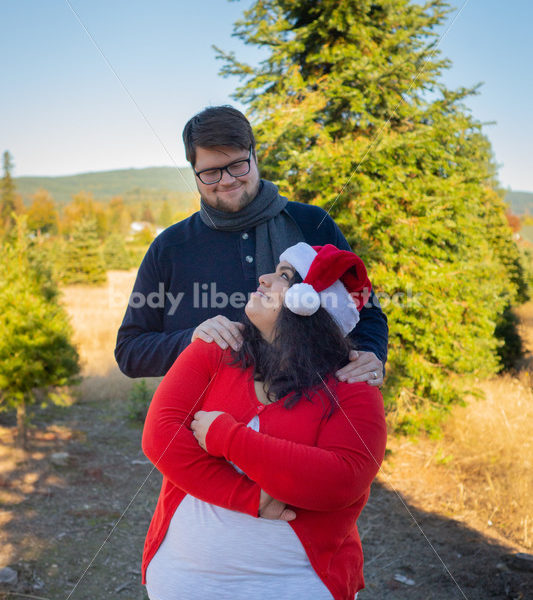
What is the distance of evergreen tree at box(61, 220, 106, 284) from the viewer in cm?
2550

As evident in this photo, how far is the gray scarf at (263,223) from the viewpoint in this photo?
7.00ft

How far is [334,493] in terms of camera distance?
1493 mm

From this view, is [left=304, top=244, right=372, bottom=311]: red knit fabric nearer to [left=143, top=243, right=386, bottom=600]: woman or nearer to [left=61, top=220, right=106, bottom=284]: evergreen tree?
[left=143, top=243, right=386, bottom=600]: woman

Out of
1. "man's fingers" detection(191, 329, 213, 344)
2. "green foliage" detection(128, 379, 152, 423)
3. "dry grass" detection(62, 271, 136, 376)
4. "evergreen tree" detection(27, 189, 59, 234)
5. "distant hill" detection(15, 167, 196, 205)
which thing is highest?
"distant hill" detection(15, 167, 196, 205)

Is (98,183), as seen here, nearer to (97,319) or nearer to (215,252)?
(97,319)

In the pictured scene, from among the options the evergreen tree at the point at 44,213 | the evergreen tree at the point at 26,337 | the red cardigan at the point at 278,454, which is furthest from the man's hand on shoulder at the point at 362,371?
the evergreen tree at the point at 44,213

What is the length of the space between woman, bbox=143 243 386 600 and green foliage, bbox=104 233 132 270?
3011 cm

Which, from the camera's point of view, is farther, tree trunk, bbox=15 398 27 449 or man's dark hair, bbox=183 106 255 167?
tree trunk, bbox=15 398 27 449

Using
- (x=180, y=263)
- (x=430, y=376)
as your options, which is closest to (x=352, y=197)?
(x=430, y=376)

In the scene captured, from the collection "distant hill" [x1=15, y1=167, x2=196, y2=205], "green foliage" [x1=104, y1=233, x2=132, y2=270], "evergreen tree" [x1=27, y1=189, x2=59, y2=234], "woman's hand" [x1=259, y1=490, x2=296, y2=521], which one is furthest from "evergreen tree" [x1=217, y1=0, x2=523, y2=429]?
"distant hill" [x1=15, y1=167, x2=196, y2=205]

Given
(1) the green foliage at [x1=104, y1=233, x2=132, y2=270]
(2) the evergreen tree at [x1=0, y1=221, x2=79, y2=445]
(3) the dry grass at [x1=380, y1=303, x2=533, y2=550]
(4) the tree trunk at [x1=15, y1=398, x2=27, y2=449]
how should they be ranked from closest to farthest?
(3) the dry grass at [x1=380, y1=303, x2=533, y2=550] < (2) the evergreen tree at [x1=0, y1=221, x2=79, y2=445] < (4) the tree trunk at [x1=15, y1=398, x2=27, y2=449] < (1) the green foliage at [x1=104, y1=233, x2=132, y2=270]

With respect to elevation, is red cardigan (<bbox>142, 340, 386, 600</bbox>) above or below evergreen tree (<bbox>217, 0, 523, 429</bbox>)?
below

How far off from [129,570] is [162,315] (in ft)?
10.1

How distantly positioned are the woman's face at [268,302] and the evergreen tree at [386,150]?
12.2 ft
